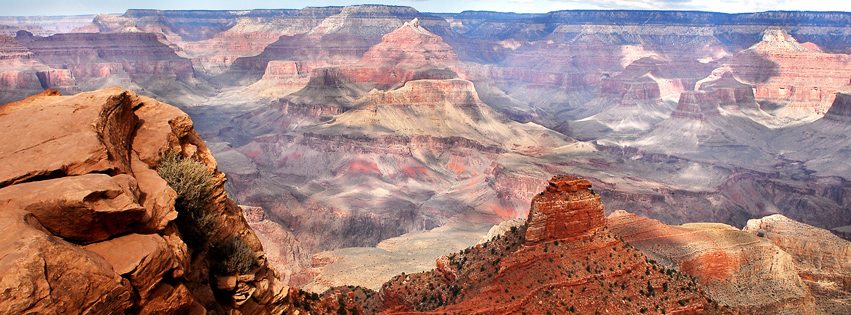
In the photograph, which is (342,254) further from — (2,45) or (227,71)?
(227,71)

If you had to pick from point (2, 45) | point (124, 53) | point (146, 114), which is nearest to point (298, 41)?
point (124, 53)

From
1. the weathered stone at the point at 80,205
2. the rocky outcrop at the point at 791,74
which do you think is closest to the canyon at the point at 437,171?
the weathered stone at the point at 80,205

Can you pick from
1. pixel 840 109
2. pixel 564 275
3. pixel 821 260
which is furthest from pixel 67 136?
pixel 840 109

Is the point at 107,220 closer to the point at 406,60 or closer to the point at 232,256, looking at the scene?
the point at 232,256

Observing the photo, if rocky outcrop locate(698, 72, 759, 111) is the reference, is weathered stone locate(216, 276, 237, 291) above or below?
above

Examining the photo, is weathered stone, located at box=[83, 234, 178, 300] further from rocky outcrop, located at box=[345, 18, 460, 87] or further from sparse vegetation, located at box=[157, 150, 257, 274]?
Answer: rocky outcrop, located at box=[345, 18, 460, 87]

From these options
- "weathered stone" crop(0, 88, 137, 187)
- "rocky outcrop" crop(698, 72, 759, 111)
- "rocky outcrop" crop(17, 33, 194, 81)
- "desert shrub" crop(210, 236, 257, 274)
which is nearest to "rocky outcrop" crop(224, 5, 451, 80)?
"rocky outcrop" crop(17, 33, 194, 81)
